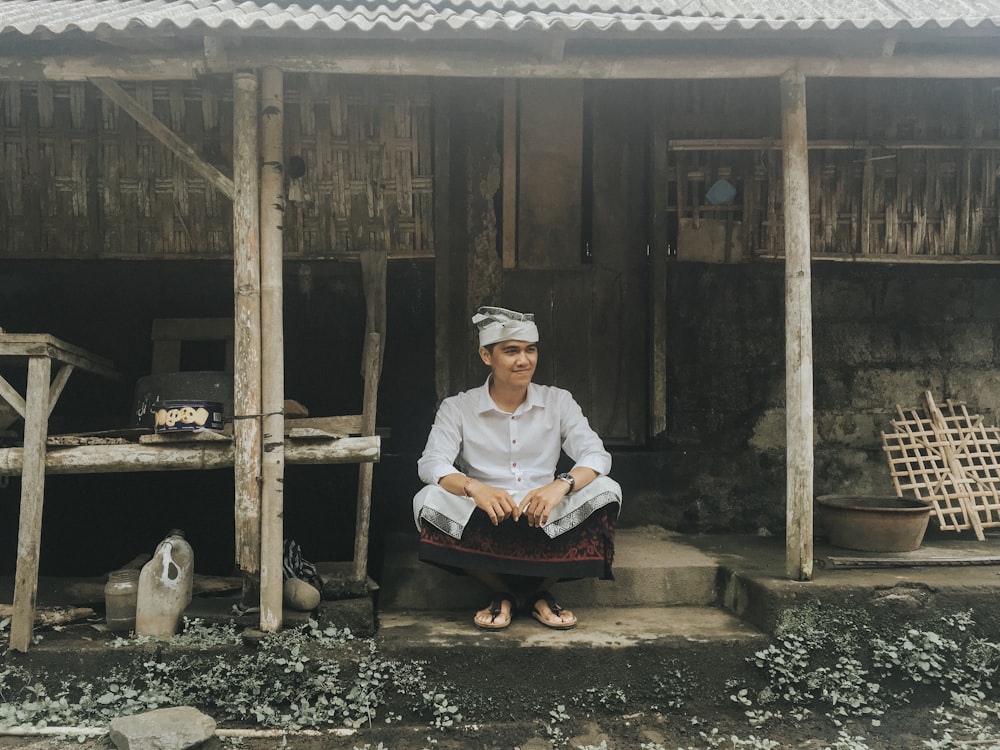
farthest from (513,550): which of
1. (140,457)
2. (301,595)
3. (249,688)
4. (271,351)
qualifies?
(140,457)

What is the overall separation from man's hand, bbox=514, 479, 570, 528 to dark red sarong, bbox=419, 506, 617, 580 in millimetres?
152

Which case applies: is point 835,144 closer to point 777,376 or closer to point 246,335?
point 777,376

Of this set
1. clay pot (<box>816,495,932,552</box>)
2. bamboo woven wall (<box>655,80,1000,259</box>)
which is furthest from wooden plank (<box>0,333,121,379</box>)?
clay pot (<box>816,495,932,552</box>)

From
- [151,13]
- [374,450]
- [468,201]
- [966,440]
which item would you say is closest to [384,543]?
[374,450]

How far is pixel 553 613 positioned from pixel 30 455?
8.69 feet

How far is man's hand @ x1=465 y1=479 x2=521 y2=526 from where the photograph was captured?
3.67 meters

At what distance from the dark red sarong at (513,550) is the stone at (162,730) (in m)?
1.20

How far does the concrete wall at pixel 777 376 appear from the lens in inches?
211

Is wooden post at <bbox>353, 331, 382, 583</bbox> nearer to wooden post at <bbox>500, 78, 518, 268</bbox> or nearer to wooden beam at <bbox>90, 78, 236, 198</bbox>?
wooden post at <bbox>500, 78, 518, 268</bbox>

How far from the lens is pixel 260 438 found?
150 inches

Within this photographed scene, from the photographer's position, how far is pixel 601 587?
4.30 m

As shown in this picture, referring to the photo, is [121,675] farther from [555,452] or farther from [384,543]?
[555,452]

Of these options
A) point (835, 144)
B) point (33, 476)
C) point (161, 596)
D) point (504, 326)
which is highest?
point (835, 144)

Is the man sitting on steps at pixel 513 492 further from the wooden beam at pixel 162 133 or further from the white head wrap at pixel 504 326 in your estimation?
the wooden beam at pixel 162 133
